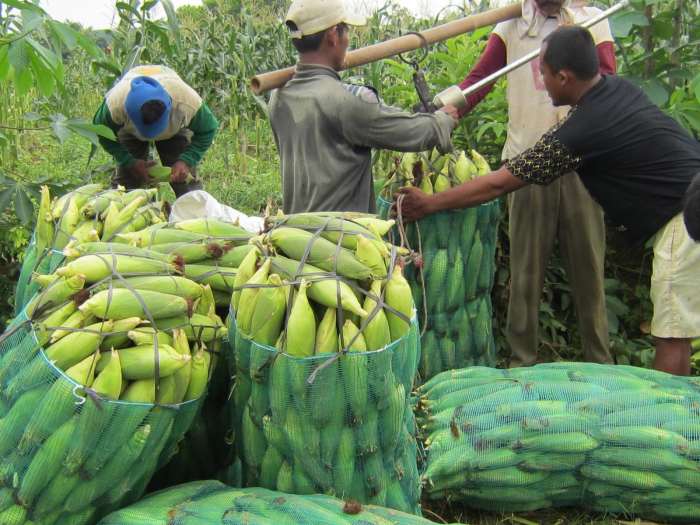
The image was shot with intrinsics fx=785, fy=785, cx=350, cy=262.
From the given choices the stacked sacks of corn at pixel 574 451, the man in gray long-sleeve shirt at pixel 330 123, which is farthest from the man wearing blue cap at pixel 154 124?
the stacked sacks of corn at pixel 574 451

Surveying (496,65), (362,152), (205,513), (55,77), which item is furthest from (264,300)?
(496,65)

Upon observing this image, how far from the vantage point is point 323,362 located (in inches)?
73.8

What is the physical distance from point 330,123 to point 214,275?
993 mm

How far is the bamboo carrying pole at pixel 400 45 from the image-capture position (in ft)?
10.1

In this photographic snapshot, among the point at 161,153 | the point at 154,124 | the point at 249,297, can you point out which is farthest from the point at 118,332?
the point at 161,153

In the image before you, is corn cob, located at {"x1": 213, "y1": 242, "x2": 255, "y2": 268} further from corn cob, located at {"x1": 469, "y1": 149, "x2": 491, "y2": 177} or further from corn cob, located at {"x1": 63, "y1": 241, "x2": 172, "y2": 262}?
corn cob, located at {"x1": 469, "y1": 149, "x2": 491, "y2": 177}

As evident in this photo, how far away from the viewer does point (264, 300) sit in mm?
1896

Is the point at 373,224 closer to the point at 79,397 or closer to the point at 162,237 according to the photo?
the point at 162,237

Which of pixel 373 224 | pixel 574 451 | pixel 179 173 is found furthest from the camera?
pixel 179 173

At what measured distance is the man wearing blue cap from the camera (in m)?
3.71

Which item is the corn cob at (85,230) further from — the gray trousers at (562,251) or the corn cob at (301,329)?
the gray trousers at (562,251)

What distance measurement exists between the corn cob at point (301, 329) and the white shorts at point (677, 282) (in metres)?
1.92

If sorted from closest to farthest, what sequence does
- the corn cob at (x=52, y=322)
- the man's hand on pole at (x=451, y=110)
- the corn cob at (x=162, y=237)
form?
1. the corn cob at (x=52, y=322)
2. the corn cob at (x=162, y=237)
3. the man's hand on pole at (x=451, y=110)

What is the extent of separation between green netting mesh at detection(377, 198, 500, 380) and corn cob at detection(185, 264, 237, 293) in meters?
1.07
